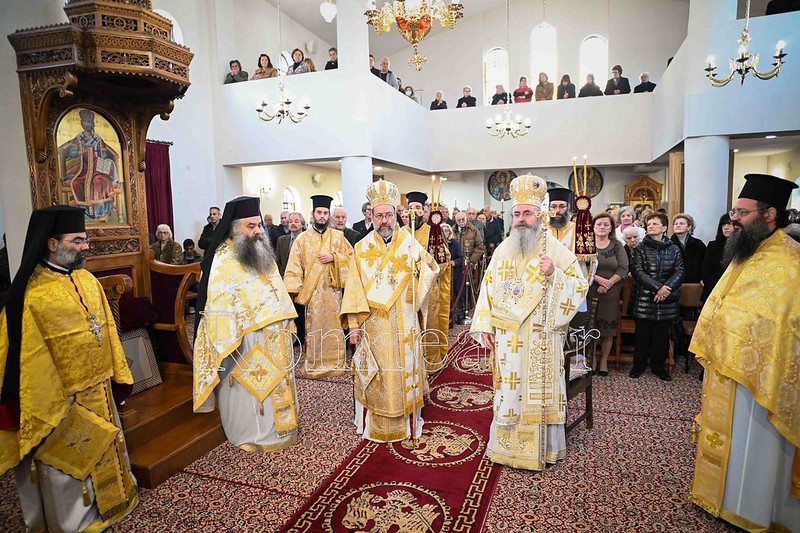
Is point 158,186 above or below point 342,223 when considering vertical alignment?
above

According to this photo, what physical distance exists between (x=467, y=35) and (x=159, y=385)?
15911 millimetres

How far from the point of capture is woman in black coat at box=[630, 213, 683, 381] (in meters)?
5.11

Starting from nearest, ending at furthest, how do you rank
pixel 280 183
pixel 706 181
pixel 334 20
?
pixel 706 181, pixel 280 183, pixel 334 20

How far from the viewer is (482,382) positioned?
5207mm

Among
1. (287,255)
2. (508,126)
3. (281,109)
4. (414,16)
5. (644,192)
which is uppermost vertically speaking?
(414,16)

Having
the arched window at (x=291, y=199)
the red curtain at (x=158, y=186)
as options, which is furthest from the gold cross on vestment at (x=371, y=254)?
the arched window at (x=291, y=199)

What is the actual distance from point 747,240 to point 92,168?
4643 millimetres

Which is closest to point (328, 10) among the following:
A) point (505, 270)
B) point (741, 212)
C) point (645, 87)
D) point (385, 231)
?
point (645, 87)

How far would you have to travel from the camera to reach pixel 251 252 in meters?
3.71

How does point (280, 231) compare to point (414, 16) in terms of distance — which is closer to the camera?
point (414, 16)

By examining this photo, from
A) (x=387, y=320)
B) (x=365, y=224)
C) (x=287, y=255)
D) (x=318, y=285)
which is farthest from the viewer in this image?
(x=365, y=224)

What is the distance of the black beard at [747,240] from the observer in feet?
8.73

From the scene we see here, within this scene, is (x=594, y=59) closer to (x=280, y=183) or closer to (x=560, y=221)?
(x=280, y=183)

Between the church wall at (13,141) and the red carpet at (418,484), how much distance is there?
114 inches
